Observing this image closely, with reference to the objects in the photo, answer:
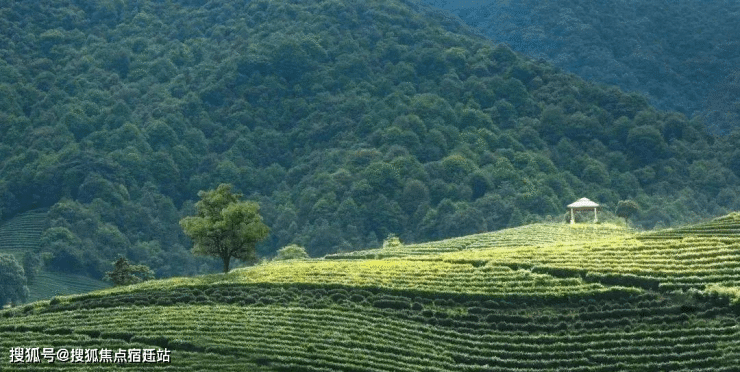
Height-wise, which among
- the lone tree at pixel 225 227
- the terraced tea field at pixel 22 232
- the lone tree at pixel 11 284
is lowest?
Answer: the lone tree at pixel 225 227

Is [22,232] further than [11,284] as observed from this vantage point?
Yes

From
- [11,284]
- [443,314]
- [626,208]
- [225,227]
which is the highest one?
[626,208]

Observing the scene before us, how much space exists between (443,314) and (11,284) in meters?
63.0

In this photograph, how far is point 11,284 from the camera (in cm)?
11469

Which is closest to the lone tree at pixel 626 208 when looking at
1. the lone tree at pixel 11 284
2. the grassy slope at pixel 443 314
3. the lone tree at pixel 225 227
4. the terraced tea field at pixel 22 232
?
the lone tree at pixel 11 284

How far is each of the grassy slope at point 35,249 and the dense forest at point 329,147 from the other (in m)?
2.23

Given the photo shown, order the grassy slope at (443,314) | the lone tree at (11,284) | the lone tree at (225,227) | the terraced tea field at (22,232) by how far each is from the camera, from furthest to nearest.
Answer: the terraced tea field at (22,232), the lone tree at (11,284), the lone tree at (225,227), the grassy slope at (443,314)

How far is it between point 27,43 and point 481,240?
127632 mm

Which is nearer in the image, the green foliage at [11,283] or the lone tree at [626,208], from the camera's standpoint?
the green foliage at [11,283]

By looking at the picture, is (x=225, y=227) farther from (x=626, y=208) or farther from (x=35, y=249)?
(x=626, y=208)

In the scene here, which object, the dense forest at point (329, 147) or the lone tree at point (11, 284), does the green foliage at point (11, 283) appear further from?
the dense forest at point (329, 147)

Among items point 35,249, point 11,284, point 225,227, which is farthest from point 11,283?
point 225,227

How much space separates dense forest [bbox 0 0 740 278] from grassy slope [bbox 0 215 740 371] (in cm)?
7028

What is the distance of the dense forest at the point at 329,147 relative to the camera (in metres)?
151
